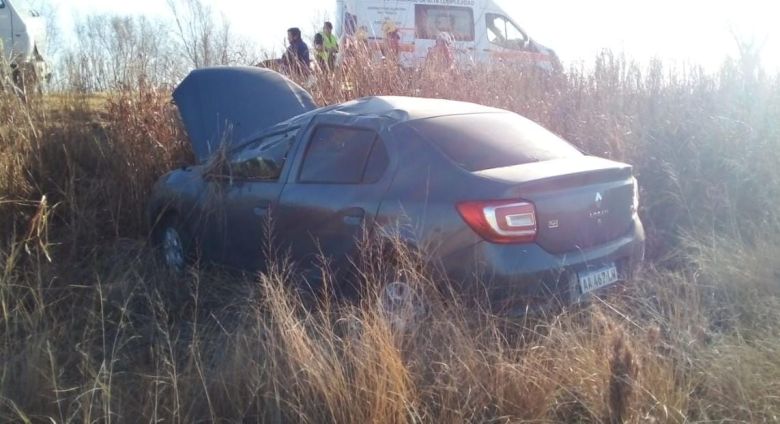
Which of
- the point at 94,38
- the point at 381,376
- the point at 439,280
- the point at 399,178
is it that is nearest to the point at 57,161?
the point at 94,38

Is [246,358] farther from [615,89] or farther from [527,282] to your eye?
[615,89]

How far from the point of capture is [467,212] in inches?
175

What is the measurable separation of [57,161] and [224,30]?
11.0 ft

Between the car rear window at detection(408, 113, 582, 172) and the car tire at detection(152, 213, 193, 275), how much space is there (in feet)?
8.01

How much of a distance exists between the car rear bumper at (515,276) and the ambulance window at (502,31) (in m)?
14.3

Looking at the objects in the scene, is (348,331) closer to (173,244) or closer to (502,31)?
(173,244)

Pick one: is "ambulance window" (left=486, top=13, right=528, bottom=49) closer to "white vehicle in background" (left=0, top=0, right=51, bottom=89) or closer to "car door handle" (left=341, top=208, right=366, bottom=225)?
"white vehicle in background" (left=0, top=0, right=51, bottom=89)

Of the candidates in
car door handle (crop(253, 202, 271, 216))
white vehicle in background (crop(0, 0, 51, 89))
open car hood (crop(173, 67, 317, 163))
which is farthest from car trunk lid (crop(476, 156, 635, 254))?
white vehicle in background (crop(0, 0, 51, 89))

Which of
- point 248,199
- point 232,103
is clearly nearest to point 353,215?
A: point 248,199

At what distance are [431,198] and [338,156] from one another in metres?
0.99

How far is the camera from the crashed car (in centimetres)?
440

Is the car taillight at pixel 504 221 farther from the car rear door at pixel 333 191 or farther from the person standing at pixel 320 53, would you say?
the person standing at pixel 320 53

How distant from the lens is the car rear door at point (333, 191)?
4.93 metres

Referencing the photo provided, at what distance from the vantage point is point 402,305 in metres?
4.35
